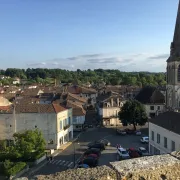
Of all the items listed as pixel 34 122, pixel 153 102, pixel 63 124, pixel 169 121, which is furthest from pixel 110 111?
pixel 169 121

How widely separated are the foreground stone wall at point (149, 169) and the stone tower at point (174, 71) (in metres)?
36.2

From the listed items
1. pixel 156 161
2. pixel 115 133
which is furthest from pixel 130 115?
pixel 156 161

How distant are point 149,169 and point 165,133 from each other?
2206cm

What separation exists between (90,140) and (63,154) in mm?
8289

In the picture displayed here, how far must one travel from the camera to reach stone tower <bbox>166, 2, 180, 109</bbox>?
42.7 m

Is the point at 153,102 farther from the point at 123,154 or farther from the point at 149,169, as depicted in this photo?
the point at 149,169

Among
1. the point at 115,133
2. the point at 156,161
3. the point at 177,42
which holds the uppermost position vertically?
the point at 177,42

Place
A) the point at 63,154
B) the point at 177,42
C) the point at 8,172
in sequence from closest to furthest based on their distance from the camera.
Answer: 1. the point at 8,172
2. the point at 63,154
3. the point at 177,42

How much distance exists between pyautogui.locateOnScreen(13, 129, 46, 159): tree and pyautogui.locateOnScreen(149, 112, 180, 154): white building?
1226 centimetres

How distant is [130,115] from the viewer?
47.0 meters

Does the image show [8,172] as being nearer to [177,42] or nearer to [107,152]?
[107,152]

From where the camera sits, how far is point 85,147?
37.1m

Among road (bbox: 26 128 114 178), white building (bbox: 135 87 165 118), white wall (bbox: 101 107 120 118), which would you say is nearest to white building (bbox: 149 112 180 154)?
road (bbox: 26 128 114 178)

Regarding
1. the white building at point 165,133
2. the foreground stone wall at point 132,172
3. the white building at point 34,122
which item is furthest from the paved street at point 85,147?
the foreground stone wall at point 132,172
